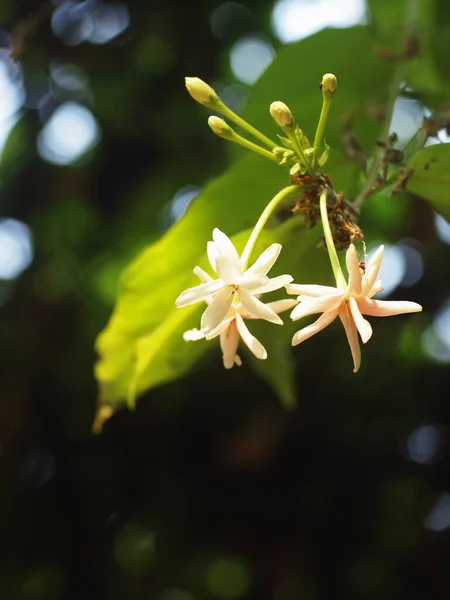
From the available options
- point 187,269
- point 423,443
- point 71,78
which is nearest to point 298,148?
→ point 187,269

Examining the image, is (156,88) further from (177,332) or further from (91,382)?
(177,332)

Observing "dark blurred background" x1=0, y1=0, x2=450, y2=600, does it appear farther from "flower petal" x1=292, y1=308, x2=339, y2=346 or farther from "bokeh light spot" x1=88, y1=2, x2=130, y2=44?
"flower petal" x1=292, y1=308, x2=339, y2=346

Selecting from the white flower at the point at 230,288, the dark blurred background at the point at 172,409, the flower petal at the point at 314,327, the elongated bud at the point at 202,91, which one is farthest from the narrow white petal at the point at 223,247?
the dark blurred background at the point at 172,409

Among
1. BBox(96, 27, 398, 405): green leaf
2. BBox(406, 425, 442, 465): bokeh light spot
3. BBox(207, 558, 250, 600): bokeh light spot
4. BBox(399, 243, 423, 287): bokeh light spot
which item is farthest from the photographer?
BBox(207, 558, 250, 600): bokeh light spot

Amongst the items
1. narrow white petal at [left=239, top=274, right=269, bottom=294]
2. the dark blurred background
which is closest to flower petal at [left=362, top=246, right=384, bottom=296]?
narrow white petal at [left=239, top=274, right=269, bottom=294]

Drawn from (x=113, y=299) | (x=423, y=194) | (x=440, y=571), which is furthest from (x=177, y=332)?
(x=440, y=571)

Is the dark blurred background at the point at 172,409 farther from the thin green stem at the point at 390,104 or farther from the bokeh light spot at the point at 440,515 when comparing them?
the thin green stem at the point at 390,104

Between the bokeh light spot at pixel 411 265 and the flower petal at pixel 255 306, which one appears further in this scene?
the bokeh light spot at pixel 411 265
